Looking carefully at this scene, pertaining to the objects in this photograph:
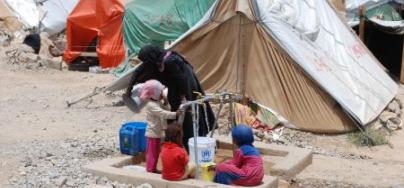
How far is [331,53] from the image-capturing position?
34.7ft

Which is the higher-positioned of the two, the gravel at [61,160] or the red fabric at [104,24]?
the red fabric at [104,24]

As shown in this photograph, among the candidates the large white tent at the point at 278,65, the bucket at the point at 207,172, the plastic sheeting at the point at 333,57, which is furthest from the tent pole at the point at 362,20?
the bucket at the point at 207,172

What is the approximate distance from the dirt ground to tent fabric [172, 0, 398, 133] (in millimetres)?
465

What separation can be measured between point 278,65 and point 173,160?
4.49 metres

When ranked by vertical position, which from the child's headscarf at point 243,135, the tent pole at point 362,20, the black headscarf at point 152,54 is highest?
the tent pole at point 362,20

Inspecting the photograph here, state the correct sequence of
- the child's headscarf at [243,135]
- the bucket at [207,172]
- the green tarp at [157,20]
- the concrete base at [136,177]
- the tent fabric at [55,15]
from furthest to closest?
the tent fabric at [55,15]
the green tarp at [157,20]
the bucket at [207,172]
the concrete base at [136,177]
the child's headscarf at [243,135]

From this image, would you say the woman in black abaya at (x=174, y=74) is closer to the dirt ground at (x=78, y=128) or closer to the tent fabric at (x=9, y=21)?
the dirt ground at (x=78, y=128)

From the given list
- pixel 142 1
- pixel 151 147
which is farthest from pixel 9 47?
pixel 151 147

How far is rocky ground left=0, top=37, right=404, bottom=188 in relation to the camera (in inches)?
252

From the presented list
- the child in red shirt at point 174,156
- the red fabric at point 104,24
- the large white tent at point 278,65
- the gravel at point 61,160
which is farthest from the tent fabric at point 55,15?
the child in red shirt at point 174,156

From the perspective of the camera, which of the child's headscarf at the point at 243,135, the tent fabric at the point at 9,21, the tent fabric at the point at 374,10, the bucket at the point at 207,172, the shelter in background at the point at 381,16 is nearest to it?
the child's headscarf at the point at 243,135

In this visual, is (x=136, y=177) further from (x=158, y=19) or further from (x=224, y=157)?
(x=158, y=19)

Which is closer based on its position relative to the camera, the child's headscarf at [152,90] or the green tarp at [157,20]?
the child's headscarf at [152,90]

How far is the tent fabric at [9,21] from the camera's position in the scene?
19.5 meters
